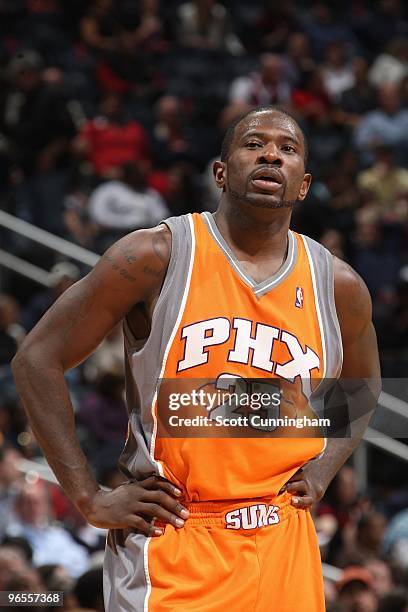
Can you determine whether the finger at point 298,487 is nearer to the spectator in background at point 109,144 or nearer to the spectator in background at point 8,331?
the spectator in background at point 8,331

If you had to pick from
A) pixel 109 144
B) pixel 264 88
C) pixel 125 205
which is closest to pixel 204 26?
pixel 264 88

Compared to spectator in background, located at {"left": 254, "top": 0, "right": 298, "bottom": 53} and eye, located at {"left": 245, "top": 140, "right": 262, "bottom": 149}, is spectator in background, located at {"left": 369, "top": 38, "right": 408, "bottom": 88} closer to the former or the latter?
spectator in background, located at {"left": 254, "top": 0, "right": 298, "bottom": 53}

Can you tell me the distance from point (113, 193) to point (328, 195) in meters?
1.94

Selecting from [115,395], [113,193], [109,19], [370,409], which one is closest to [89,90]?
[109,19]

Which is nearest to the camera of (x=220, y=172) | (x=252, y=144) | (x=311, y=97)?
(x=252, y=144)

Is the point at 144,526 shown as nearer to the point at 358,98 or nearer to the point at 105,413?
the point at 105,413

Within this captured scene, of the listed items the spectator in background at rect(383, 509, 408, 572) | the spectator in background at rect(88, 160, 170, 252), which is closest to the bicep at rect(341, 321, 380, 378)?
the spectator in background at rect(383, 509, 408, 572)

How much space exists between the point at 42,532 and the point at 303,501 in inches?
136

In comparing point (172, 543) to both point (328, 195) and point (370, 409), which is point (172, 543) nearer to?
point (370, 409)

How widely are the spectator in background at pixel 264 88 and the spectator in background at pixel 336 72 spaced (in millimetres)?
772

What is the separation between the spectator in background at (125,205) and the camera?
9409 mm

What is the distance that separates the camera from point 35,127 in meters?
9.75

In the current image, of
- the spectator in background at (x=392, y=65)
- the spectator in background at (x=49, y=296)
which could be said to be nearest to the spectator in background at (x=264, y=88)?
the spectator in background at (x=392, y=65)

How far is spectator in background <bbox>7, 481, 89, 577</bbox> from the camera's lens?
21.0 ft
